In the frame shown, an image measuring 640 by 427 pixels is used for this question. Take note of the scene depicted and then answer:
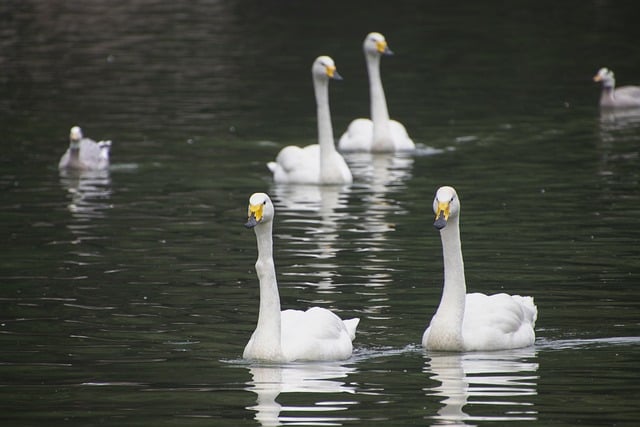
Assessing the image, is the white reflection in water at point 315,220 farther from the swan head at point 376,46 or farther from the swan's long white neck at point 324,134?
the swan head at point 376,46

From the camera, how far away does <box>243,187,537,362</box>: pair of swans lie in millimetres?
12086

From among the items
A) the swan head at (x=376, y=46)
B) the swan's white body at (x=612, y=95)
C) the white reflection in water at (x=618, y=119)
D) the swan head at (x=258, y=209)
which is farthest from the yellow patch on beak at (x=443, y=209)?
the swan's white body at (x=612, y=95)

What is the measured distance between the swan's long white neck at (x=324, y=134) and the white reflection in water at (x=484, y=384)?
10.1 metres

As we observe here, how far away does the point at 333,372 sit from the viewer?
39.0ft

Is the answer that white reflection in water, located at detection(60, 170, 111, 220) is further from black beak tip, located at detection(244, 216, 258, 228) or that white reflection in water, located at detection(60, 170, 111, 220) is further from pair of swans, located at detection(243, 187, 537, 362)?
black beak tip, located at detection(244, 216, 258, 228)

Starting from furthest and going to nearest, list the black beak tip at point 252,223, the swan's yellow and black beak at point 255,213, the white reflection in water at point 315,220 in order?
the white reflection in water at point 315,220
the swan's yellow and black beak at point 255,213
the black beak tip at point 252,223

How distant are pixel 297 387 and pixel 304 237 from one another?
6759mm

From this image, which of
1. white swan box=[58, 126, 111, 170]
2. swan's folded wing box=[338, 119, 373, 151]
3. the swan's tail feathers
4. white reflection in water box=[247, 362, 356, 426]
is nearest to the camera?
white reflection in water box=[247, 362, 356, 426]

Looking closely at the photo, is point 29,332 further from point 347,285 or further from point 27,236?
point 27,236

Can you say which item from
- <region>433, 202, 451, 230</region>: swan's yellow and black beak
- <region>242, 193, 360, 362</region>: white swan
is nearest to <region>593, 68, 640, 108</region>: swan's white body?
<region>433, 202, 451, 230</region>: swan's yellow and black beak

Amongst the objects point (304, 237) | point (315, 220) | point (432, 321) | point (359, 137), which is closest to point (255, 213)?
point (432, 321)

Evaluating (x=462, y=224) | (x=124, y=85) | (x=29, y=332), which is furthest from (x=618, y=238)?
(x=124, y=85)

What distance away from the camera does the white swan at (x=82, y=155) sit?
23531 mm

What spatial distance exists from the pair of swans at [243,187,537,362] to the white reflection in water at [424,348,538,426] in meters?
0.14
